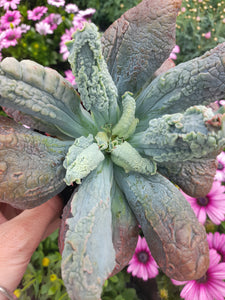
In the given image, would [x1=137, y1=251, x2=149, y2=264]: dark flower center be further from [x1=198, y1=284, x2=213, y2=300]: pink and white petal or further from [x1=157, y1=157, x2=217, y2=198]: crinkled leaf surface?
[x1=157, y1=157, x2=217, y2=198]: crinkled leaf surface

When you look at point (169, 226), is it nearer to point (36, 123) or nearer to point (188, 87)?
point (188, 87)

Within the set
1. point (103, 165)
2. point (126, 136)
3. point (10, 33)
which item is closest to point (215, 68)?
point (126, 136)

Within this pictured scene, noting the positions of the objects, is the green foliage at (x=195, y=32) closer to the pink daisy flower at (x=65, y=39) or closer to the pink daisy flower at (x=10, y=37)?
the pink daisy flower at (x=65, y=39)

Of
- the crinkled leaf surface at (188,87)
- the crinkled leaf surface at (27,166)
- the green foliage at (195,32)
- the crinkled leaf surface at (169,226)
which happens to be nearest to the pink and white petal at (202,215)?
the crinkled leaf surface at (169,226)

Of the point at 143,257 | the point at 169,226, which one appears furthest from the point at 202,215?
the point at 169,226

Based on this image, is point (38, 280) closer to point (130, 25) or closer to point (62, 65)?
point (130, 25)
